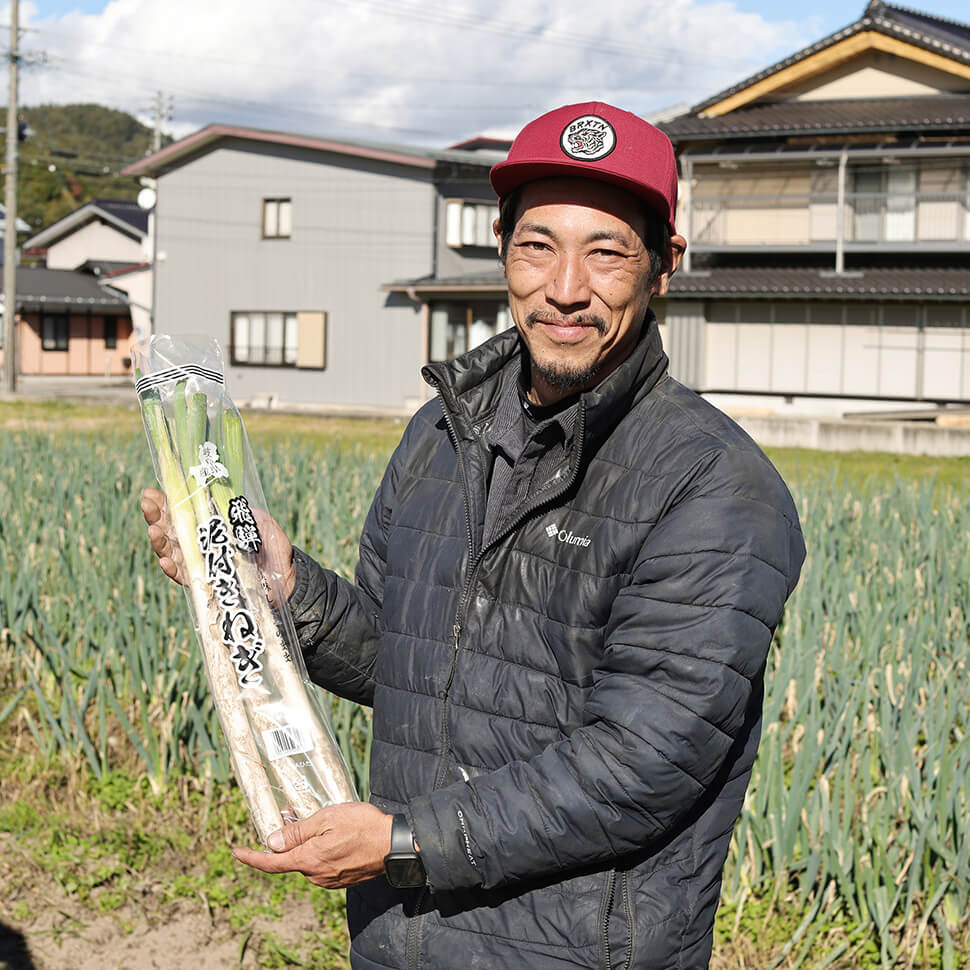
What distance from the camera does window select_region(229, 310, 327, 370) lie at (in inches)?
982

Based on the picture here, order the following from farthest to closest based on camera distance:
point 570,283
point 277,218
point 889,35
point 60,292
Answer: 1. point 60,292
2. point 277,218
3. point 889,35
4. point 570,283

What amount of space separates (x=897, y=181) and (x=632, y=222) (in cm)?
2212

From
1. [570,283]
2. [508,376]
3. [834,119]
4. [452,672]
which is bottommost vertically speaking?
[452,672]

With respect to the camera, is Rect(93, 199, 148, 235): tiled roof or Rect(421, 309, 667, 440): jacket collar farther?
Rect(93, 199, 148, 235): tiled roof

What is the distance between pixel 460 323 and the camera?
24.3 m

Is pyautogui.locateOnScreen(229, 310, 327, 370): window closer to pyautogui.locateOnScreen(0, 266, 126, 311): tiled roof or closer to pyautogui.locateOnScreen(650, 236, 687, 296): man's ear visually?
pyautogui.locateOnScreen(0, 266, 126, 311): tiled roof

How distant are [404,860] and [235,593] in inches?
19.0

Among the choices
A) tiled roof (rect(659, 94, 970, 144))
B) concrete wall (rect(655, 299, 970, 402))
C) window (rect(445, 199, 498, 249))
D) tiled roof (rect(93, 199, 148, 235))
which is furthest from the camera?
tiled roof (rect(93, 199, 148, 235))

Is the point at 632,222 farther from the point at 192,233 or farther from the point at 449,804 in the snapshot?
the point at 192,233

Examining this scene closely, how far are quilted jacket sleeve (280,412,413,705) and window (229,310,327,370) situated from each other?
76.1 feet

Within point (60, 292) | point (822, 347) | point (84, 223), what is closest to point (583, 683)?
point (822, 347)

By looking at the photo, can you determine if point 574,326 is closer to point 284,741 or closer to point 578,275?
point 578,275

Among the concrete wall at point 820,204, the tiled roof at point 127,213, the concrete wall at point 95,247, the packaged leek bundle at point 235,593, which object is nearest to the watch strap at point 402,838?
the packaged leek bundle at point 235,593

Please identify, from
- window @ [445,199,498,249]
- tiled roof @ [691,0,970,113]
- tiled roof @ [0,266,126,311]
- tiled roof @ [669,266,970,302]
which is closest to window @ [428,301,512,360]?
window @ [445,199,498,249]
